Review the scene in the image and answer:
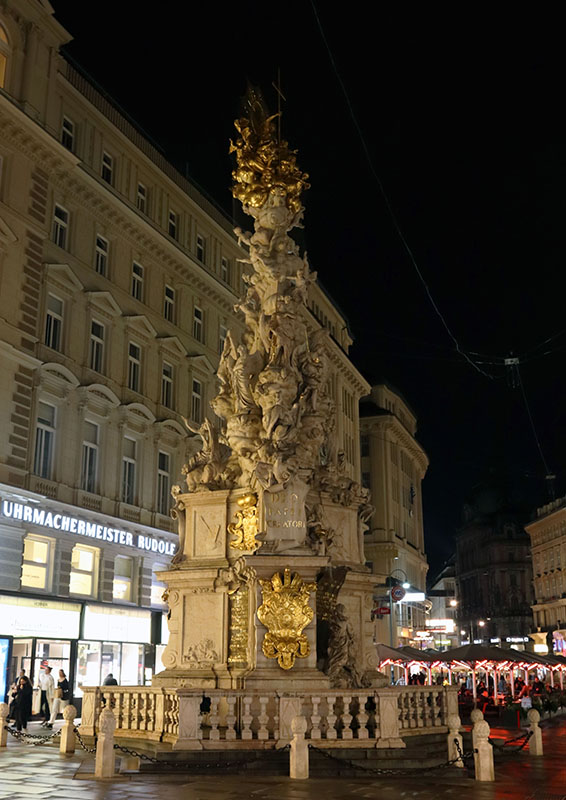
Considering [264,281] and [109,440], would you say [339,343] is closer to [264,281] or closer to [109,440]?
[109,440]

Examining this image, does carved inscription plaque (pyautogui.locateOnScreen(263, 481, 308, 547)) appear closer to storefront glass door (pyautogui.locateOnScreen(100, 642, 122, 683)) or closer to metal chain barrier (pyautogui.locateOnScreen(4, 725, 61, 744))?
metal chain barrier (pyautogui.locateOnScreen(4, 725, 61, 744))

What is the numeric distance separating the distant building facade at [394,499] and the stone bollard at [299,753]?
5422 centimetres

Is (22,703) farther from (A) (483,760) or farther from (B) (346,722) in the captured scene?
(A) (483,760)

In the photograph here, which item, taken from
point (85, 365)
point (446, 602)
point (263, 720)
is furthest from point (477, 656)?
point (446, 602)

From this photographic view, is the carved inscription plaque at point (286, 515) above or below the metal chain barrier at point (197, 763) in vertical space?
above

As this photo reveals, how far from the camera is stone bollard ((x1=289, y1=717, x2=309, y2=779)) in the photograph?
15.1 meters

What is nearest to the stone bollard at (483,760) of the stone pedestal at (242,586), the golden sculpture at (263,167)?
the stone pedestal at (242,586)

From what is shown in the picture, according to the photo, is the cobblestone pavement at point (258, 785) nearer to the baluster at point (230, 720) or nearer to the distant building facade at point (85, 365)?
the baluster at point (230, 720)

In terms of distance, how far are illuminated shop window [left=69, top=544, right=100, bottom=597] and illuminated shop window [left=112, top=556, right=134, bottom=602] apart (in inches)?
67.0

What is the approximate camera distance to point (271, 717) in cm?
1675

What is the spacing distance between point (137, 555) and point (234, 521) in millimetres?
20544

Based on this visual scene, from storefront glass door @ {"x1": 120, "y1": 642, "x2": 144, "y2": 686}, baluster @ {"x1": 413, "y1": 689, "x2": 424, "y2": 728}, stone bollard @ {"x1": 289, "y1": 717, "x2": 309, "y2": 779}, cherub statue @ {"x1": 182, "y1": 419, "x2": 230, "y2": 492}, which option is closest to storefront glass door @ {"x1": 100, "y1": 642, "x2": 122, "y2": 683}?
storefront glass door @ {"x1": 120, "y1": 642, "x2": 144, "y2": 686}

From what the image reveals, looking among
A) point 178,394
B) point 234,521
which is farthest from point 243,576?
point 178,394

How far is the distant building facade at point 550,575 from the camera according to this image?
96938 mm
